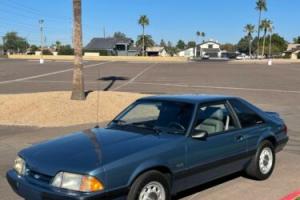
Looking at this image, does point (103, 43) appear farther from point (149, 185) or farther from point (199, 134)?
point (149, 185)

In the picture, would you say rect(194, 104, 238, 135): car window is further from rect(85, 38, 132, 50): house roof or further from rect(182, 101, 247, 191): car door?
rect(85, 38, 132, 50): house roof

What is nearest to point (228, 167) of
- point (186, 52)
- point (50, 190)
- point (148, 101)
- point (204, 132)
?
point (204, 132)

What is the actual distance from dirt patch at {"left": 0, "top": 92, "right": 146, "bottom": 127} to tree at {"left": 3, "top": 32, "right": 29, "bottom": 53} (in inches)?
6418

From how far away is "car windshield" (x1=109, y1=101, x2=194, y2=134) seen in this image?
629 centimetres

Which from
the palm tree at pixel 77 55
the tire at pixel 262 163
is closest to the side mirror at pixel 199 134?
the tire at pixel 262 163

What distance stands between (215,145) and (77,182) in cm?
207

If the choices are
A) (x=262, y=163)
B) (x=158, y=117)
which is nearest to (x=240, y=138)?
(x=262, y=163)

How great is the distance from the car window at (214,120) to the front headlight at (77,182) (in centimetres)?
175

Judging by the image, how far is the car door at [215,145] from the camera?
612 cm

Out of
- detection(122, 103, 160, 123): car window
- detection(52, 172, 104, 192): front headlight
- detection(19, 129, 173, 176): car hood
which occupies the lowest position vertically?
detection(52, 172, 104, 192): front headlight

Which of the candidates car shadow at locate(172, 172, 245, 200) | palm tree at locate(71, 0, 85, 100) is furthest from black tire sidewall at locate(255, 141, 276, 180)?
palm tree at locate(71, 0, 85, 100)

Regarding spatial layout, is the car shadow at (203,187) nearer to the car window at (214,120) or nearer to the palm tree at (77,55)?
the car window at (214,120)

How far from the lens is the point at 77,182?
16.5ft

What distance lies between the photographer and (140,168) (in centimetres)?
537
